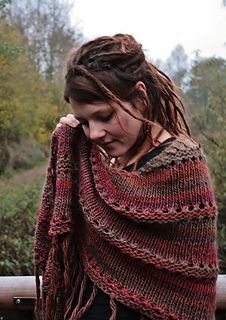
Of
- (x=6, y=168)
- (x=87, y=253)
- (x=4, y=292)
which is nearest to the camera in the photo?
(x=87, y=253)

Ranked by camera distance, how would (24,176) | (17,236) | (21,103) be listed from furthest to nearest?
(24,176)
(21,103)
(17,236)

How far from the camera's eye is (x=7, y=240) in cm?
659

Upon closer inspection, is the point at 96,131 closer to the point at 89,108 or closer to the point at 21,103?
the point at 89,108

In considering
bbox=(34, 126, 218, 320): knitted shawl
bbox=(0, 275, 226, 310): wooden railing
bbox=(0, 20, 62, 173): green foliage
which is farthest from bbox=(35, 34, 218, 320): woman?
bbox=(0, 20, 62, 173): green foliage

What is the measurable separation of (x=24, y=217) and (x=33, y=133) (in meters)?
9.31

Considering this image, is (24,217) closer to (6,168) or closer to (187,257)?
(187,257)

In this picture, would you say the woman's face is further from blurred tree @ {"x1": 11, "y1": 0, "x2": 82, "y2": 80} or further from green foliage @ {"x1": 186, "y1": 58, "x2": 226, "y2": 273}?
blurred tree @ {"x1": 11, "y1": 0, "x2": 82, "y2": 80}

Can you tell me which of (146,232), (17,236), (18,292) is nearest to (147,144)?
(146,232)

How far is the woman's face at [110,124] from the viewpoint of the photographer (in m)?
1.59

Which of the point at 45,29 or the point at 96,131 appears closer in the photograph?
the point at 96,131

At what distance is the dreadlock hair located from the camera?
1588 millimetres

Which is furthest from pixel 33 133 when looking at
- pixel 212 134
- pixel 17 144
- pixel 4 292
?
pixel 4 292

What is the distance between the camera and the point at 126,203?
1.54 m

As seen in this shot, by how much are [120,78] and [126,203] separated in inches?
12.7
